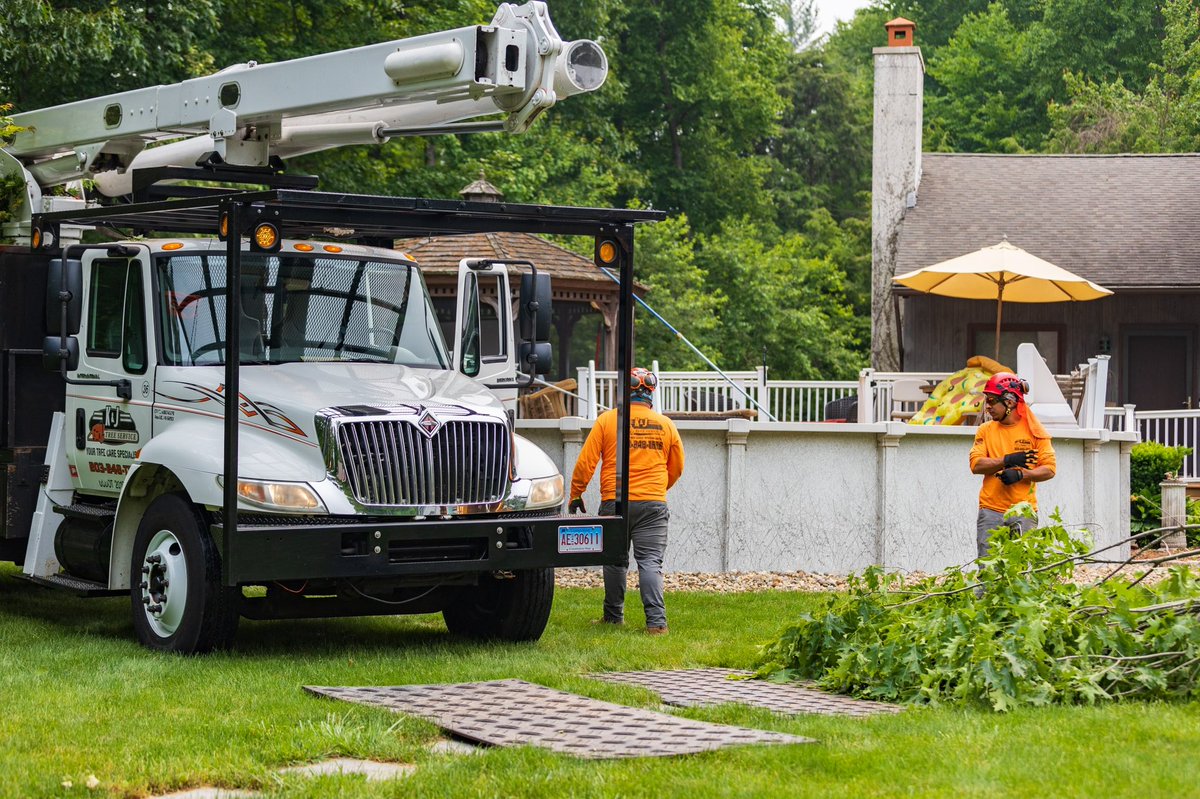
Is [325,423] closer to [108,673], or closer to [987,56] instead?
[108,673]

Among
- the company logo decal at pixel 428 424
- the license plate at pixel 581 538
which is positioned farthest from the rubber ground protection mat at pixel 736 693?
the company logo decal at pixel 428 424

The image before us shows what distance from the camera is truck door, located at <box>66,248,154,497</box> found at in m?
10.3

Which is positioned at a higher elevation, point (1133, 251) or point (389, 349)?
point (1133, 251)

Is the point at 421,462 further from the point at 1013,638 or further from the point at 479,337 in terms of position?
the point at 1013,638

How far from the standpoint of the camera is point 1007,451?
35.1ft

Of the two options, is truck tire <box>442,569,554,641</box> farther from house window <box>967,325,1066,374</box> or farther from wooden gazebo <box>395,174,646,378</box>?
house window <box>967,325,1066,374</box>

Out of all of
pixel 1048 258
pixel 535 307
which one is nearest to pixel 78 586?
pixel 535 307

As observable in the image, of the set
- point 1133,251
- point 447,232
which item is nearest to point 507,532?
Result: point 447,232

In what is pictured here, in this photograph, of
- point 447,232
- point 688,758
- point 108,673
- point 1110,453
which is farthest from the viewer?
point 1110,453

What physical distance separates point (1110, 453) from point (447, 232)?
28.0ft

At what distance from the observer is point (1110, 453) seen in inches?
626

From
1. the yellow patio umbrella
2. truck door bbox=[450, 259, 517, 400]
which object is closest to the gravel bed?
truck door bbox=[450, 259, 517, 400]

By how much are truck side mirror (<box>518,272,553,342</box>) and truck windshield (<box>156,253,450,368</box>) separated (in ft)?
2.24

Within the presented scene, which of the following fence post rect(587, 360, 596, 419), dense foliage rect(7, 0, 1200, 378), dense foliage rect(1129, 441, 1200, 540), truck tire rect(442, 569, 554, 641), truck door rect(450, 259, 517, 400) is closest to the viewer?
truck tire rect(442, 569, 554, 641)
